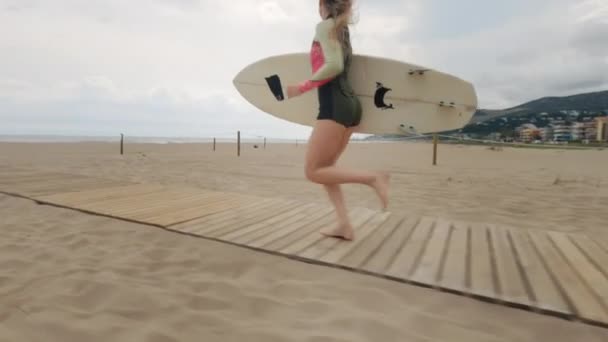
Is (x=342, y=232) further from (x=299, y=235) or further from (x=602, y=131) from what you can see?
(x=602, y=131)

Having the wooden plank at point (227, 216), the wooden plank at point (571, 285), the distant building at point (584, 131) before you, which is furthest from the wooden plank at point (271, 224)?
the distant building at point (584, 131)

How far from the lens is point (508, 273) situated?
198cm

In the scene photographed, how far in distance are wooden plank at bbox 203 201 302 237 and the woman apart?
859 mm

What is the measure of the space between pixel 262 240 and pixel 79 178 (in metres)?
4.26

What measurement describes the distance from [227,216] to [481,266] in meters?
2.11

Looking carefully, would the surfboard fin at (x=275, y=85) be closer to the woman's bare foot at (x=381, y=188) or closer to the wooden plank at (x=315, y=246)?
the woman's bare foot at (x=381, y=188)

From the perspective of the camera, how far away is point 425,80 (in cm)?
280

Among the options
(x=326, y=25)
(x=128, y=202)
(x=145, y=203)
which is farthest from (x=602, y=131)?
(x=128, y=202)

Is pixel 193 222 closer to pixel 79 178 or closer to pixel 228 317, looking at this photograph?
pixel 228 317

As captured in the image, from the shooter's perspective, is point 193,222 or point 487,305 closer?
point 487,305

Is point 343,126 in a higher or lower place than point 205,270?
higher

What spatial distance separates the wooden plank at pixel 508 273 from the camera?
1673 millimetres

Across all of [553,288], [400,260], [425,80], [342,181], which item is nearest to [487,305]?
[553,288]

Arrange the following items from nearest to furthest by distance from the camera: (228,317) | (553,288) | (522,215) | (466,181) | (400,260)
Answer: (228,317)
(553,288)
(400,260)
(522,215)
(466,181)
